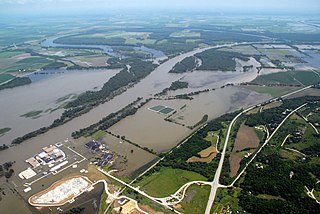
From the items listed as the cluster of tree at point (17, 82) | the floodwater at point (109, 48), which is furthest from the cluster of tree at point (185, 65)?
the cluster of tree at point (17, 82)

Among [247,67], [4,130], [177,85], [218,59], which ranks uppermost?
[218,59]

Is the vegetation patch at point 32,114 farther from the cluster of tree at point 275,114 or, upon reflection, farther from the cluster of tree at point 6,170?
the cluster of tree at point 275,114

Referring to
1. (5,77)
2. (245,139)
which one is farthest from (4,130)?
(245,139)

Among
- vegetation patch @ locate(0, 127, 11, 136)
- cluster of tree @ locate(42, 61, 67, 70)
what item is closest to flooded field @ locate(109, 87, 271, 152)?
vegetation patch @ locate(0, 127, 11, 136)

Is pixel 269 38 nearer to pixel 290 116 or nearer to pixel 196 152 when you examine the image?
pixel 290 116

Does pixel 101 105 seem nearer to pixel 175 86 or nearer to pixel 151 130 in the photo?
pixel 151 130

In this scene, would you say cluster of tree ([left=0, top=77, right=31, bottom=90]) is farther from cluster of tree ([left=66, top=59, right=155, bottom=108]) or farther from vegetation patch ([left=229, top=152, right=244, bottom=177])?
vegetation patch ([left=229, top=152, right=244, bottom=177])
